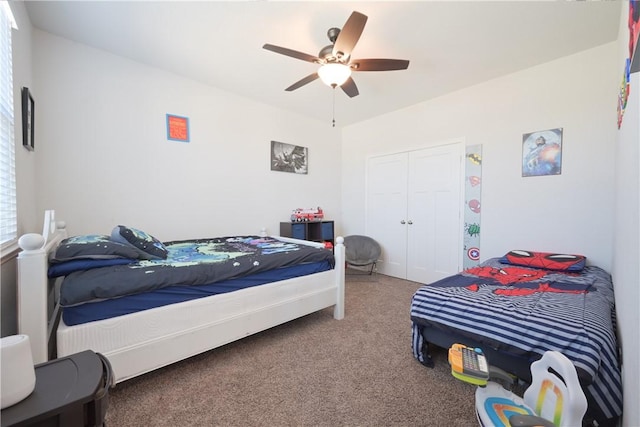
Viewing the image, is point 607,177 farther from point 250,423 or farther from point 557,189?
point 250,423

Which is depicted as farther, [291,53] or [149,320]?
[291,53]

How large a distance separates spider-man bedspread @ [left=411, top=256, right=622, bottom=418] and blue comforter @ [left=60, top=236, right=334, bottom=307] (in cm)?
108

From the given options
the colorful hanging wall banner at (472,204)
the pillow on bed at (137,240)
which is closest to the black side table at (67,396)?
the pillow on bed at (137,240)

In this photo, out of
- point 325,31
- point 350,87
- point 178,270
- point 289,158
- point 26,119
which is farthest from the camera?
point 289,158

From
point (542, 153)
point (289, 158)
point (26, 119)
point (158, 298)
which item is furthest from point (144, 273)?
point (542, 153)

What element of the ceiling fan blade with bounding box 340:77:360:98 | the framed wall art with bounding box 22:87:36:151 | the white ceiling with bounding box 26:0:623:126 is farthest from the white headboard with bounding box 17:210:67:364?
the ceiling fan blade with bounding box 340:77:360:98

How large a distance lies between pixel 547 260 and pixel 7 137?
4230mm

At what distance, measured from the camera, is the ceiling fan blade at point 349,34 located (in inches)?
63.1

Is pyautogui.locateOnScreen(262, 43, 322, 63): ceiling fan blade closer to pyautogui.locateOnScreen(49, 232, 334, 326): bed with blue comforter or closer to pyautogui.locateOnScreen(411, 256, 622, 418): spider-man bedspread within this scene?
pyautogui.locateOnScreen(49, 232, 334, 326): bed with blue comforter

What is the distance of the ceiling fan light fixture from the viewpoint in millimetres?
2061

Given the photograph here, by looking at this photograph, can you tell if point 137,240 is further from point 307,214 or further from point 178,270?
point 307,214

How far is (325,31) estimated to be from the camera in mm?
2174

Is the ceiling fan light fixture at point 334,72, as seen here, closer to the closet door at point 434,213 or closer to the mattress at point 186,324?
the mattress at point 186,324

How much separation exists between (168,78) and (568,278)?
172 inches
